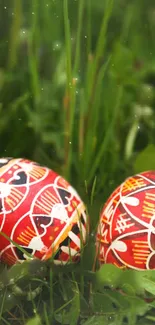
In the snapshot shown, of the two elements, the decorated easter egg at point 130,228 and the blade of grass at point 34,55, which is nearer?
the decorated easter egg at point 130,228

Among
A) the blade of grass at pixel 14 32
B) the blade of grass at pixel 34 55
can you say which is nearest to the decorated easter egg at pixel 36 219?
the blade of grass at pixel 34 55

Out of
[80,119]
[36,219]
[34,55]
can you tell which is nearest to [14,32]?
[34,55]

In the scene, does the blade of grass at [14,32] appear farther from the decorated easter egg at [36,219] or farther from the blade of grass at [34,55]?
the decorated easter egg at [36,219]

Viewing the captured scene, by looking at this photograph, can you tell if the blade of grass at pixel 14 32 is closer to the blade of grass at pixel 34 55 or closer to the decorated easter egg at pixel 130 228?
the blade of grass at pixel 34 55

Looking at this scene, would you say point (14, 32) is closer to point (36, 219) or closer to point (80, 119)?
point (80, 119)

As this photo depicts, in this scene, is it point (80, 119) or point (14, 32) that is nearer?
point (80, 119)

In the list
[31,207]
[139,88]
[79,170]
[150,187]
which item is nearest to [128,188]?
[150,187]

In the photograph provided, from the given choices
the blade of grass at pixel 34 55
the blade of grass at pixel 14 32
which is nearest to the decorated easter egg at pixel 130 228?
the blade of grass at pixel 34 55

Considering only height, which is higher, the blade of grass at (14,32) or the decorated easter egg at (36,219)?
the blade of grass at (14,32)
